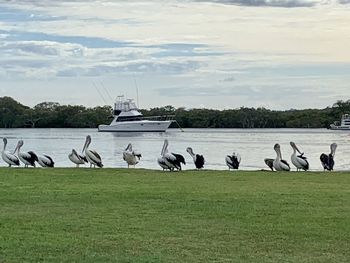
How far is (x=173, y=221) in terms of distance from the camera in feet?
32.8

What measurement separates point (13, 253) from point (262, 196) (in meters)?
6.22

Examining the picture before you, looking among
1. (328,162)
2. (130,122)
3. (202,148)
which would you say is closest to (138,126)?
(130,122)

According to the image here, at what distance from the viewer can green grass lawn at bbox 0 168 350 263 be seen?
790cm

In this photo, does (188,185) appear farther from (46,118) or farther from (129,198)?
(46,118)

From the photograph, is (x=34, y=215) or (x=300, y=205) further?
(x=300, y=205)

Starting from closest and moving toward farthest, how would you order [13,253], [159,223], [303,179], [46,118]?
[13,253] < [159,223] < [303,179] < [46,118]

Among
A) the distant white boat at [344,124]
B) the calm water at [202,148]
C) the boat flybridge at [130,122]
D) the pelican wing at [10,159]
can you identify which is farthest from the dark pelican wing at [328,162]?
the distant white boat at [344,124]

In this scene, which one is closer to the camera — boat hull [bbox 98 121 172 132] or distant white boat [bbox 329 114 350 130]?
boat hull [bbox 98 121 172 132]

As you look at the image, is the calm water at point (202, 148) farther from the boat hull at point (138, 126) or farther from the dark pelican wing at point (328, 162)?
the boat hull at point (138, 126)

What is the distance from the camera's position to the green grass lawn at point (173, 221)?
7.90 m

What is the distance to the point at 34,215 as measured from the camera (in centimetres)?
1051

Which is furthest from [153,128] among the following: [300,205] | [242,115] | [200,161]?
[300,205]

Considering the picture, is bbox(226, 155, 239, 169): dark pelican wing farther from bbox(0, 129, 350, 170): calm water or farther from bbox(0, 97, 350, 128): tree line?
bbox(0, 97, 350, 128): tree line

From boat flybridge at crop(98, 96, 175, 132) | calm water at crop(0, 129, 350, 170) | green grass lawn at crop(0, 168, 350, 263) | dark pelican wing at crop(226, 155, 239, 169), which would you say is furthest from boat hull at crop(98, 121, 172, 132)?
green grass lawn at crop(0, 168, 350, 263)
